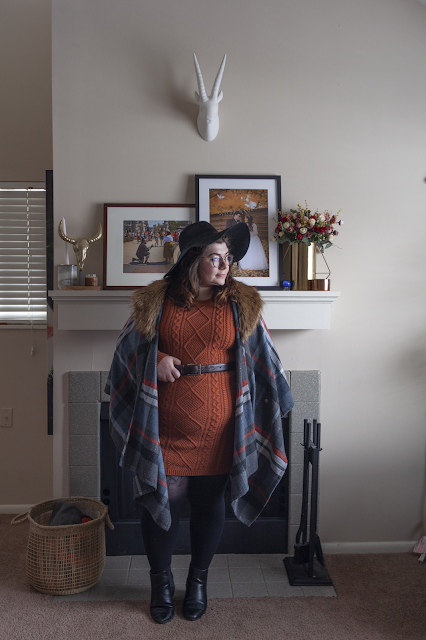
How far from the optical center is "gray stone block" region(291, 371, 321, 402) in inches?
92.1

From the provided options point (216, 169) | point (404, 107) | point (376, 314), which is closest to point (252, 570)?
point (376, 314)

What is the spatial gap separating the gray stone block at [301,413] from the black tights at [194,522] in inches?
22.8

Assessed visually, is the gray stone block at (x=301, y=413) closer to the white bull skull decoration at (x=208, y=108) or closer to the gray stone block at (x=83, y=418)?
the gray stone block at (x=83, y=418)

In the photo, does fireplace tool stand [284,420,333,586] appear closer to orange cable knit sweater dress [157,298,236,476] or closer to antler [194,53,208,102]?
orange cable knit sweater dress [157,298,236,476]

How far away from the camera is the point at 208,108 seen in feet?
7.19

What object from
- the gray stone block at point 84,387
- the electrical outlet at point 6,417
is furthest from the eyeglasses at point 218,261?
the electrical outlet at point 6,417

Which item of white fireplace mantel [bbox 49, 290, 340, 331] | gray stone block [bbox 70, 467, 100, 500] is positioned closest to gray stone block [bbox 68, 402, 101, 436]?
gray stone block [bbox 70, 467, 100, 500]

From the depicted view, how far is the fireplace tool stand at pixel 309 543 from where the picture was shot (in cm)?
209

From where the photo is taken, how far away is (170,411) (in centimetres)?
177

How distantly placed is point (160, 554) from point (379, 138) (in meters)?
2.06

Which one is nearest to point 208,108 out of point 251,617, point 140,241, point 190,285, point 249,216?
point 249,216

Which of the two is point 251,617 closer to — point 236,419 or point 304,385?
point 236,419

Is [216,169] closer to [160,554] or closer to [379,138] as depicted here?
[379,138]

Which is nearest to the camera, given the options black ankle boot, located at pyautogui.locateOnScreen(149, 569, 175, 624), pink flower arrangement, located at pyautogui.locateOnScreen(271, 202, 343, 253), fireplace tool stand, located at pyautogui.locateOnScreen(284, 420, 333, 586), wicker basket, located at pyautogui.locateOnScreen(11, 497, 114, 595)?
black ankle boot, located at pyautogui.locateOnScreen(149, 569, 175, 624)
